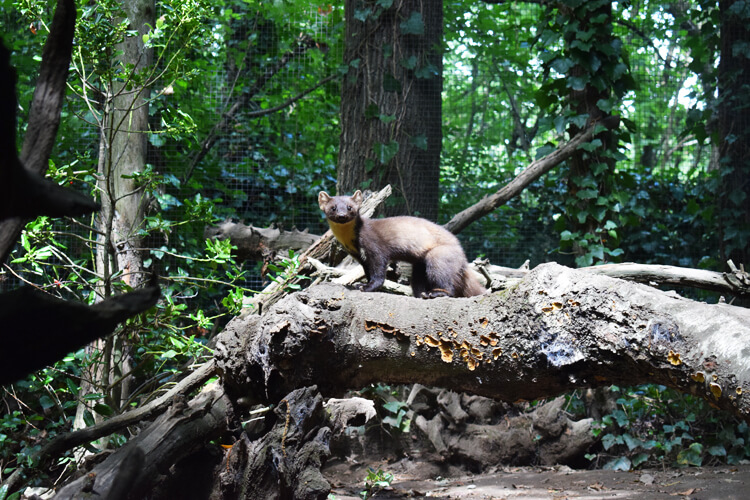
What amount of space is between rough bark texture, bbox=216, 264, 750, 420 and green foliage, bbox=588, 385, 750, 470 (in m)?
2.81

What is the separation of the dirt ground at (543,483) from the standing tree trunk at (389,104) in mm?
2488

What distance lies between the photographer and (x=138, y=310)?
1.29 metres

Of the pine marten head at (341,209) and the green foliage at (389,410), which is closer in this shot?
the pine marten head at (341,209)

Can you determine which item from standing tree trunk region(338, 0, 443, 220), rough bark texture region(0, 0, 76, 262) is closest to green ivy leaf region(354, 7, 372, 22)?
standing tree trunk region(338, 0, 443, 220)

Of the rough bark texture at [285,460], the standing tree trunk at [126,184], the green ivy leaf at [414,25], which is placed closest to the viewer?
the rough bark texture at [285,460]

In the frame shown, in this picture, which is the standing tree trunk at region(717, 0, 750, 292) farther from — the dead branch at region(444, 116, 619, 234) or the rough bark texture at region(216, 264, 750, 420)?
the rough bark texture at region(216, 264, 750, 420)

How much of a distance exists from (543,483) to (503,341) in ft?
6.84

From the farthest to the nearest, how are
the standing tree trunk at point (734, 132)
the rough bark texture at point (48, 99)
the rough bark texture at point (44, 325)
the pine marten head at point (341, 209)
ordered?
1. the standing tree trunk at point (734, 132)
2. the pine marten head at point (341, 209)
3. the rough bark texture at point (48, 99)
4. the rough bark texture at point (44, 325)

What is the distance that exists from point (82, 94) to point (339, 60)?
156 inches

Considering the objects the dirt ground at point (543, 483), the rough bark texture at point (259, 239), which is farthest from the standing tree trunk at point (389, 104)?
the dirt ground at point (543, 483)

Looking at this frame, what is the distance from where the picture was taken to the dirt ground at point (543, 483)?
370cm

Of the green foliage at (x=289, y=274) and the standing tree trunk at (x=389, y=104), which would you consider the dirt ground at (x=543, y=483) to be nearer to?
the green foliage at (x=289, y=274)

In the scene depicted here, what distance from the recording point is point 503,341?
8.57 feet

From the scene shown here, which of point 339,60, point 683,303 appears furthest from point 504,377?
point 339,60
